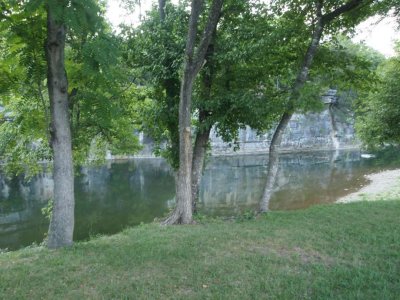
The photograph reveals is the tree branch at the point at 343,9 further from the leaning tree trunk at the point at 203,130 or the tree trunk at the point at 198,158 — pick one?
the tree trunk at the point at 198,158

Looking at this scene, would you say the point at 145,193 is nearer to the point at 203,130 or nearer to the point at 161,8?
the point at 203,130

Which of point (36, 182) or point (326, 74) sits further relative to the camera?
point (36, 182)

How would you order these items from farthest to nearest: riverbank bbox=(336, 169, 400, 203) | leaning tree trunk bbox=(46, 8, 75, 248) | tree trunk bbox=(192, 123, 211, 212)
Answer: riverbank bbox=(336, 169, 400, 203) → tree trunk bbox=(192, 123, 211, 212) → leaning tree trunk bbox=(46, 8, 75, 248)

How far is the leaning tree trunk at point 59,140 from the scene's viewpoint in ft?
21.6

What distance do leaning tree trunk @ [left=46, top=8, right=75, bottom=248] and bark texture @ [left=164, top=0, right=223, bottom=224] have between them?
291cm

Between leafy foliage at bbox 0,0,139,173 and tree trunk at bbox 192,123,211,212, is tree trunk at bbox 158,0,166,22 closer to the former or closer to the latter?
leafy foliage at bbox 0,0,139,173

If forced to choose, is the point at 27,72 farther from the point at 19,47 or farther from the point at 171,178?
the point at 171,178

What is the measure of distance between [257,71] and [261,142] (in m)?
44.7

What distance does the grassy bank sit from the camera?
4.66m

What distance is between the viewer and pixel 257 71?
10.9 meters

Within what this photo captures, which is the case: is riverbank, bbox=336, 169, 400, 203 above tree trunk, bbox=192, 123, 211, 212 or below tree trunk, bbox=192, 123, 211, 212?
below

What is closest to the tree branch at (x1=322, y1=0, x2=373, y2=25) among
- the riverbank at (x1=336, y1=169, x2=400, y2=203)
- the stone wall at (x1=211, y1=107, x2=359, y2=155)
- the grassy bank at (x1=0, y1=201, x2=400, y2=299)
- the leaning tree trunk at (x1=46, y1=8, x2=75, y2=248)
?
the grassy bank at (x1=0, y1=201, x2=400, y2=299)

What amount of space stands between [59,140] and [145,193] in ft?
60.7

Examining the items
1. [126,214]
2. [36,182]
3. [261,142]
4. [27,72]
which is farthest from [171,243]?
[261,142]
